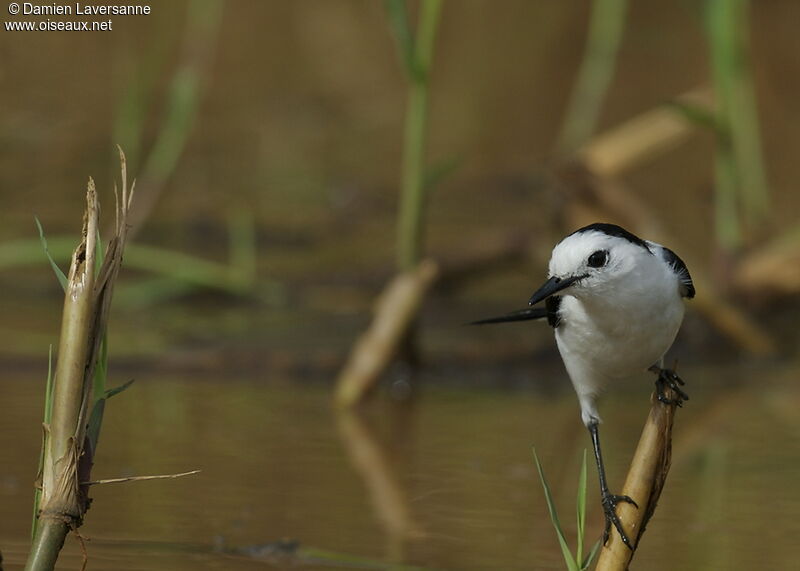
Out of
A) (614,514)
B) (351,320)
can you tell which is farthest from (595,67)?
(614,514)

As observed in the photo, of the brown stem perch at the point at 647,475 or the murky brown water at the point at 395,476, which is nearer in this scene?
the brown stem perch at the point at 647,475

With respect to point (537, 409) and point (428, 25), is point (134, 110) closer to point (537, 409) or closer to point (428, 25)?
point (428, 25)

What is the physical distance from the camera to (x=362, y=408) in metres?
4.89

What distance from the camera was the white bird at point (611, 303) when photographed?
2701 mm

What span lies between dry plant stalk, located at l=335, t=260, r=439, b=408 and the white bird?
1.98 meters

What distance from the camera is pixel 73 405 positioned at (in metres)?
2.18

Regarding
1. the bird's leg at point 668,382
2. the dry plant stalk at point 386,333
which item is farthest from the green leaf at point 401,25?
the bird's leg at point 668,382

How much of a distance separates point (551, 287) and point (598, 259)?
113 mm

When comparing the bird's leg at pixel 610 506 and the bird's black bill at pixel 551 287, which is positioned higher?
the bird's black bill at pixel 551 287

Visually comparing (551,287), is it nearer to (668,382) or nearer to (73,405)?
(668,382)

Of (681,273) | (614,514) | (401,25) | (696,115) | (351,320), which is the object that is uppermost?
(401,25)

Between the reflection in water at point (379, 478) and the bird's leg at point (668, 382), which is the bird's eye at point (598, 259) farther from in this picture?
the reflection in water at point (379, 478)

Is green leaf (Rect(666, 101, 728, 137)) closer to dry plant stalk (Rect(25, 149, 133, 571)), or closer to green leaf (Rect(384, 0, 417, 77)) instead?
green leaf (Rect(384, 0, 417, 77))

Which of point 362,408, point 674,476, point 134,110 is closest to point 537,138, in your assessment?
point 134,110
